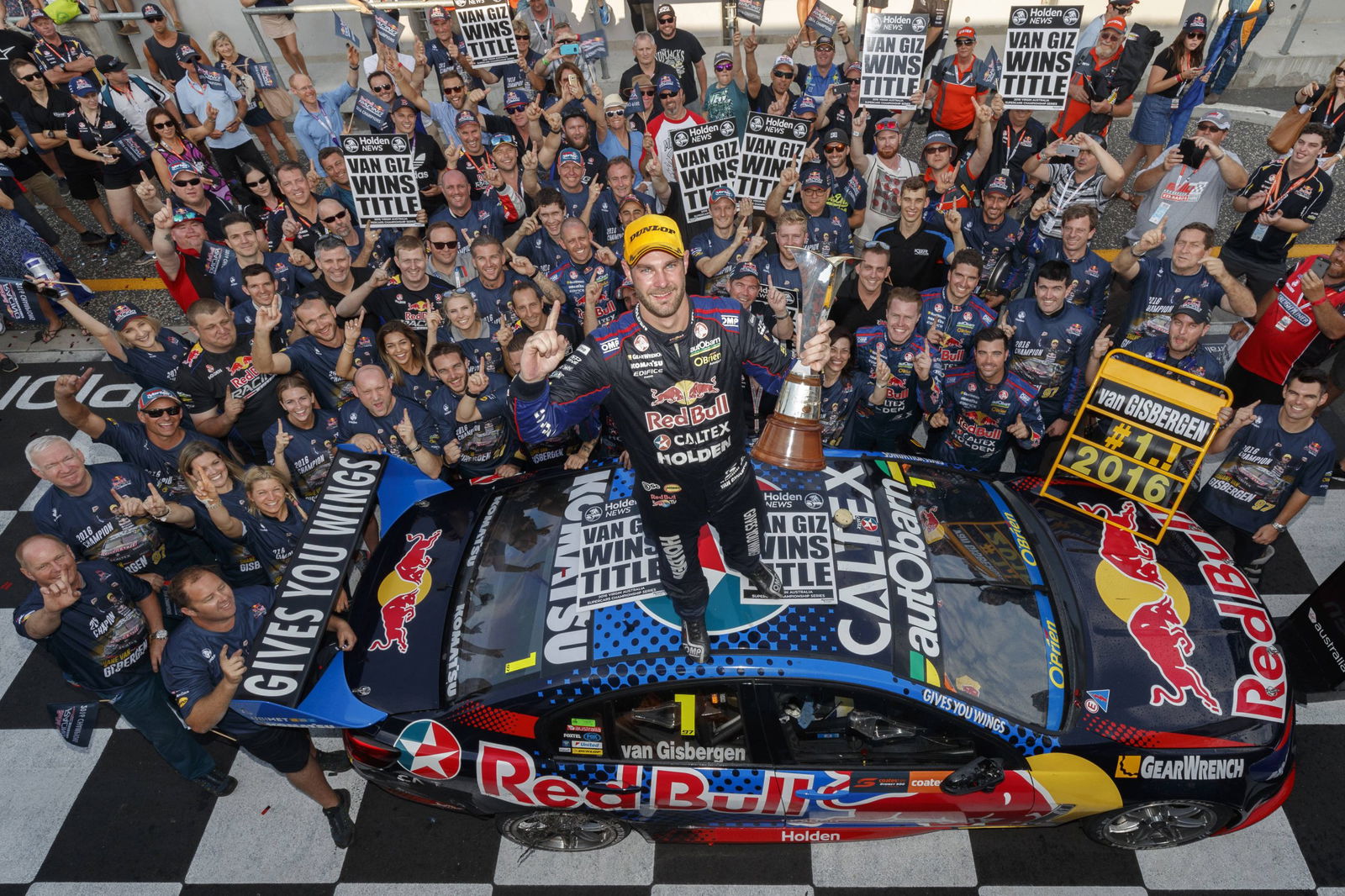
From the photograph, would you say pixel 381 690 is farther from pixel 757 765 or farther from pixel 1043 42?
pixel 1043 42

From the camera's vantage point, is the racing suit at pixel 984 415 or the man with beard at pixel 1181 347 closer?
the man with beard at pixel 1181 347

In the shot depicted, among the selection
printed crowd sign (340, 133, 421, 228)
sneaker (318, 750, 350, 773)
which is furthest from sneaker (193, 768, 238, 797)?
printed crowd sign (340, 133, 421, 228)

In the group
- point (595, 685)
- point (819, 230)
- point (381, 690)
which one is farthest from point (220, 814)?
point (819, 230)

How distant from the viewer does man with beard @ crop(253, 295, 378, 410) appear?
5.67 meters

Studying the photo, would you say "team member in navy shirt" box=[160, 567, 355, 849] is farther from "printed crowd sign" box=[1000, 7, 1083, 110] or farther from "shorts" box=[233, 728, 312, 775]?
"printed crowd sign" box=[1000, 7, 1083, 110]

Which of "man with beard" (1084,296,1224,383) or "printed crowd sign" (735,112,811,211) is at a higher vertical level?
"printed crowd sign" (735,112,811,211)

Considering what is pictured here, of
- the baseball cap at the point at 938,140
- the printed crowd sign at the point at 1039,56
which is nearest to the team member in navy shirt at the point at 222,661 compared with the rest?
the baseball cap at the point at 938,140

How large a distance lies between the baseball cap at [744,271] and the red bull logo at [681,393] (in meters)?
2.58

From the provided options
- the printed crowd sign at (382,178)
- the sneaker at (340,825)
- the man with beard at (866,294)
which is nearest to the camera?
the sneaker at (340,825)

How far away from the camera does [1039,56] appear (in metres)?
7.12

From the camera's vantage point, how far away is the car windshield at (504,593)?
3975 mm

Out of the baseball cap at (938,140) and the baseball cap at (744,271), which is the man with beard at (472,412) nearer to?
A: the baseball cap at (744,271)

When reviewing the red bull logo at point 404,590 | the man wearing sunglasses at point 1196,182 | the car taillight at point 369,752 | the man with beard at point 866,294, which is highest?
the man wearing sunglasses at point 1196,182

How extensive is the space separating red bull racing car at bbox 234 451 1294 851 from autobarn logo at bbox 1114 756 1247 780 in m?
0.01
